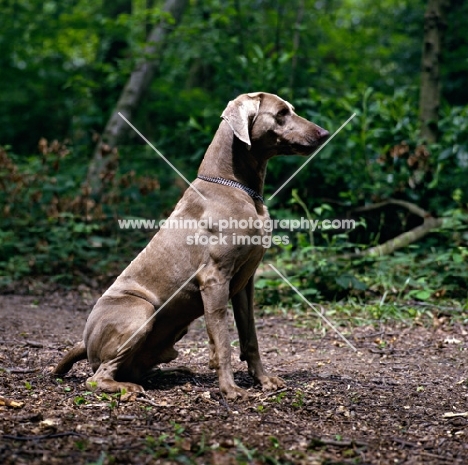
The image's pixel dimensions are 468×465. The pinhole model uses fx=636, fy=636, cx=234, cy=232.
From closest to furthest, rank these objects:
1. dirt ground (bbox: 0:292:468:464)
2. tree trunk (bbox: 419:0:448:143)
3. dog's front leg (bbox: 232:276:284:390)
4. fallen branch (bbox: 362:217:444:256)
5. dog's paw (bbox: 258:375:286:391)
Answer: dirt ground (bbox: 0:292:468:464), dog's paw (bbox: 258:375:286:391), dog's front leg (bbox: 232:276:284:390), fallen branch (bbox: 362:217:444:256), tree trunk (bbox: 419:0:448:143)

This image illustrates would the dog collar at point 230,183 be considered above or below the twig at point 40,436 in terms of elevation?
above

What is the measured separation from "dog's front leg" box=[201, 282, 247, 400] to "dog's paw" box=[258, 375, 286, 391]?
0.79 ft

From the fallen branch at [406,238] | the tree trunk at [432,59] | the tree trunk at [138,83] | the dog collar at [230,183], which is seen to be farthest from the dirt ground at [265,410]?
the tree trunk at [138,83]

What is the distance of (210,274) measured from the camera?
156 inches

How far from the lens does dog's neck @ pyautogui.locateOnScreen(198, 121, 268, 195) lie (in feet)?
13.7

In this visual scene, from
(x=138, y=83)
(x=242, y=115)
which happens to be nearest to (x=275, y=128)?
(x=242, y=115)

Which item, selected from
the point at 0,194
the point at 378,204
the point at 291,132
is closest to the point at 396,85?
the point at 378,204

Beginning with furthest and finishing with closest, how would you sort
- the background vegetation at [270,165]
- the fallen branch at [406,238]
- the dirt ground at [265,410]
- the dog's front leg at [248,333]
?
the fallen branch at [406,238]
the background vegetation at [270,165]
the dog's front leg at [248,333]
the dirt ground at [265,410]

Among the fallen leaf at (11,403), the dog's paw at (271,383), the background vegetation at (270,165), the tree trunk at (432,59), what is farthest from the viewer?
the tree trunk at (432,59)

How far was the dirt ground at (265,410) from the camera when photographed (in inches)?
116

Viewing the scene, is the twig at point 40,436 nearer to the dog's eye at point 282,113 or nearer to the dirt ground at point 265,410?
the dirt ground at point 265,410

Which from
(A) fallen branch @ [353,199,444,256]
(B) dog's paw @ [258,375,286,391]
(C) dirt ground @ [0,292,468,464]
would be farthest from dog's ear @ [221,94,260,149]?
(A) fallen branch @ [353,199,444,256]

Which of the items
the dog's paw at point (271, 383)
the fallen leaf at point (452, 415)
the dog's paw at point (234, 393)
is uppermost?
the dog's paw at point (234, 393)

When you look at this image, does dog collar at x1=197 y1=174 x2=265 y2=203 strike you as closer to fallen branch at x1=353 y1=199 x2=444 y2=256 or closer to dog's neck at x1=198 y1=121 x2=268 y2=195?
dog's neck at x1=198 y1=121 x2=268 y2=195
